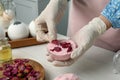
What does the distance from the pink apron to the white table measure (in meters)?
0.03

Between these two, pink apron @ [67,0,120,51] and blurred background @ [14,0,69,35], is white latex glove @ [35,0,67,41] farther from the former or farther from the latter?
blurred background @ [14,0,69,35]

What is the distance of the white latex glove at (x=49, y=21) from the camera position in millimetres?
736

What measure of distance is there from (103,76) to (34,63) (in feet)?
0.72

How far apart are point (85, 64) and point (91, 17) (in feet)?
0.69

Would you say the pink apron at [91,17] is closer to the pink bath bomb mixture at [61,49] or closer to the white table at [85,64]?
the white table at [85,64]

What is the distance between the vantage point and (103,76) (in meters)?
0.67

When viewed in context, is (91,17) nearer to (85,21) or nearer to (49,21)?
(85,21)

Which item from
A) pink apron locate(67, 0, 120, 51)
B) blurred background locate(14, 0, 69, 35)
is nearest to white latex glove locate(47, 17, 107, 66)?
pink apron locate(67, 0, 120, 51)

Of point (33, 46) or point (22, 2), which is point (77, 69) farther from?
point (22, 2)

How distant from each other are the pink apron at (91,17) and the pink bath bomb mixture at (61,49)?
20 cm

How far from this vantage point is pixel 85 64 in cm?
73

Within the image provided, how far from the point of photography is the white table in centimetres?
67

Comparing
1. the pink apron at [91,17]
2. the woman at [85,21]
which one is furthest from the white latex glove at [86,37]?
the pink apron at [91,17]

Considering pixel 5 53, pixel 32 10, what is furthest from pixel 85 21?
pixel 32 10
